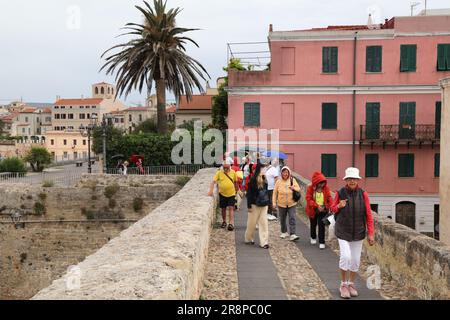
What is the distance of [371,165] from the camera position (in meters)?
29.0

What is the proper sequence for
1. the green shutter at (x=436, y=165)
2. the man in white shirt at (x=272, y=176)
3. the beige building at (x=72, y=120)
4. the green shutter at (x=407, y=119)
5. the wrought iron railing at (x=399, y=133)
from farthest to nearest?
the beige building at (x=72, y=120)
the green shutter at (x=436, y=165)
the green shutter at (x=407, y=119)
the wrought iron railing at (x=399, y=133)
the man in white shirt at (x=272, y=176)

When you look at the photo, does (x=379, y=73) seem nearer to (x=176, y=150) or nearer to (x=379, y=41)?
(x=379, y=41)

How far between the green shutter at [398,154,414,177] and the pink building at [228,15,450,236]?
6cm

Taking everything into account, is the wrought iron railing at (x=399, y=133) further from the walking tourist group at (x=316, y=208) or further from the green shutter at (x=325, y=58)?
the walking tourist group at (x=316, y=208)

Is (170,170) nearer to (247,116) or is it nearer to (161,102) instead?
(161,102)

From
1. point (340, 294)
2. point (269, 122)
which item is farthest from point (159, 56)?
point (340, 294)

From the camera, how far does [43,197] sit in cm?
2403

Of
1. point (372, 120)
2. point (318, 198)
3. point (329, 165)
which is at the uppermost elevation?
point (372, 120)

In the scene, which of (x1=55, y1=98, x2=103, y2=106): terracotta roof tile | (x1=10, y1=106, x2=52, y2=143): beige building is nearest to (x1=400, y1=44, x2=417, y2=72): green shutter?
(x1=55, y1=98, x2=103, y2=106): terracotta roof tile

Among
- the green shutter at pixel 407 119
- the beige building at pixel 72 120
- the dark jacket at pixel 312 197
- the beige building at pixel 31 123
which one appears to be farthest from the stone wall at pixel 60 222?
the beige building at pixel 31 123

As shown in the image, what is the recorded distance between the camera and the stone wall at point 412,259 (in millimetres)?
5703

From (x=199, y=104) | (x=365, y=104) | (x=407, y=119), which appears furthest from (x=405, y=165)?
(x=199, y=104)

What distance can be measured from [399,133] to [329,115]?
13.4 ft

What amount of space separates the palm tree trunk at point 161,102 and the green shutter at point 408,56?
45.4ft
